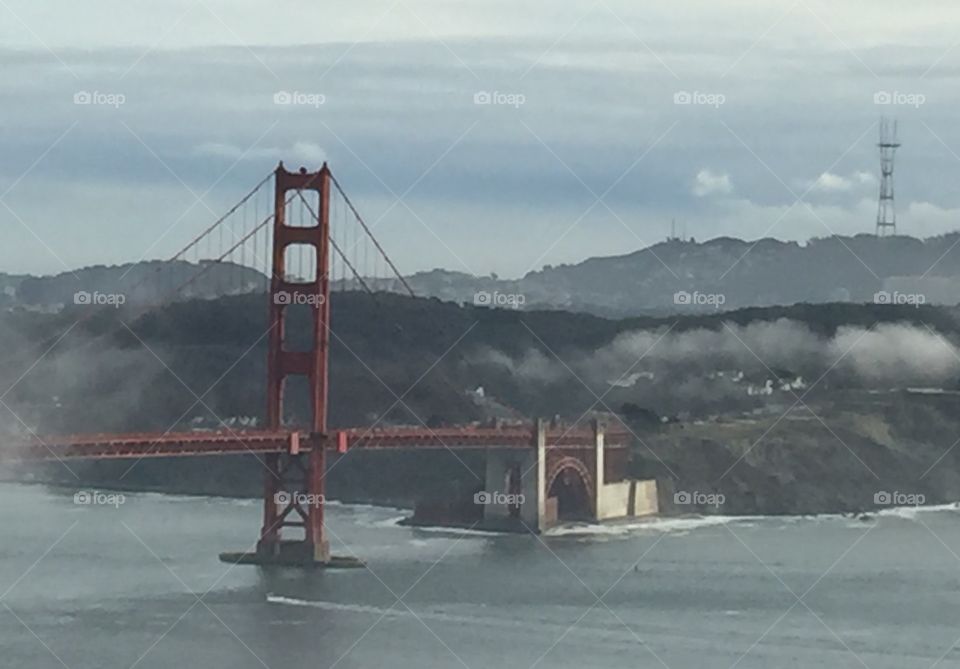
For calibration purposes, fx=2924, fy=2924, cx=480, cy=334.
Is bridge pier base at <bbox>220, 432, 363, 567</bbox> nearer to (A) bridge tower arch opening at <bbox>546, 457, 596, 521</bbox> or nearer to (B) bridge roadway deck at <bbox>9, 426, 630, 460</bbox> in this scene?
(B) bridge roadway deck at <bbox>9, 426, 630, 460</bbox>

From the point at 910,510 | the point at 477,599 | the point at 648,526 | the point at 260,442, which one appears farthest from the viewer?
the point at 910,510

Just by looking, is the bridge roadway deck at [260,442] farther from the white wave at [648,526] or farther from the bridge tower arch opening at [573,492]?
the white wave at [648,526]

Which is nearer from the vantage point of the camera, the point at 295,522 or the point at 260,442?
the point at 260,442

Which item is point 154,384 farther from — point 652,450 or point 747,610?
point 747,610

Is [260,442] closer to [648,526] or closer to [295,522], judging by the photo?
[295,522]

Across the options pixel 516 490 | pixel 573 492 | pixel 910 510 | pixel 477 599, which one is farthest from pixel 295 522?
pixel 910 510

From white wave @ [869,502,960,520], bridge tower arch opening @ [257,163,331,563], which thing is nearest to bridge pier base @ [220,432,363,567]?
bridge tower arch opening @ [257,163,331,563]

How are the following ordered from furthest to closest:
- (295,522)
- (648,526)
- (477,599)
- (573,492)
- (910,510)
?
(910,510), (573,492), (648,526), (295,522), (477,599)

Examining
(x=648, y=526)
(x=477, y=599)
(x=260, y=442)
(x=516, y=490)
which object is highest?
(x=260, y=442)

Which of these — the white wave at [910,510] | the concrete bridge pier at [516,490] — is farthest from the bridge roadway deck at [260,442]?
the white wave at [910,510]
